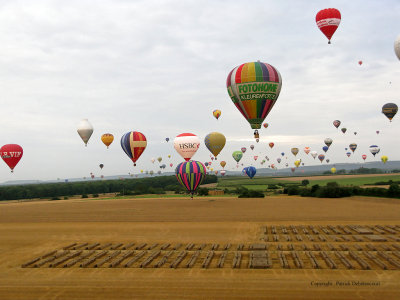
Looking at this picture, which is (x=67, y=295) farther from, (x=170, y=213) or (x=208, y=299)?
(x=170, y=213)

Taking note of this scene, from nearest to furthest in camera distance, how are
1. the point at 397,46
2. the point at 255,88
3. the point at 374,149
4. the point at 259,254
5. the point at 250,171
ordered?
the point at 259,254
the point at 255,88
the point at 397,46
the point at 250,171
the point at 374,149

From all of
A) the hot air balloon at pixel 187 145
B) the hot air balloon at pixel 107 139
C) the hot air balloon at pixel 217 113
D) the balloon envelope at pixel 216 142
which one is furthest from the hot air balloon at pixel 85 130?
the hot air balloon at pixel 217 113

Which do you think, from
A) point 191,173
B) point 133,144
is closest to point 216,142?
point 133,144

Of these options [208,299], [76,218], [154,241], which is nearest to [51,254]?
[154,241]

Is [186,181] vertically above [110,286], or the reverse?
[186,181]

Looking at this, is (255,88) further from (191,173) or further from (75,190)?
(75,190)

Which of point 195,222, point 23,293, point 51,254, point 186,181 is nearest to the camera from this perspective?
point 23,293
